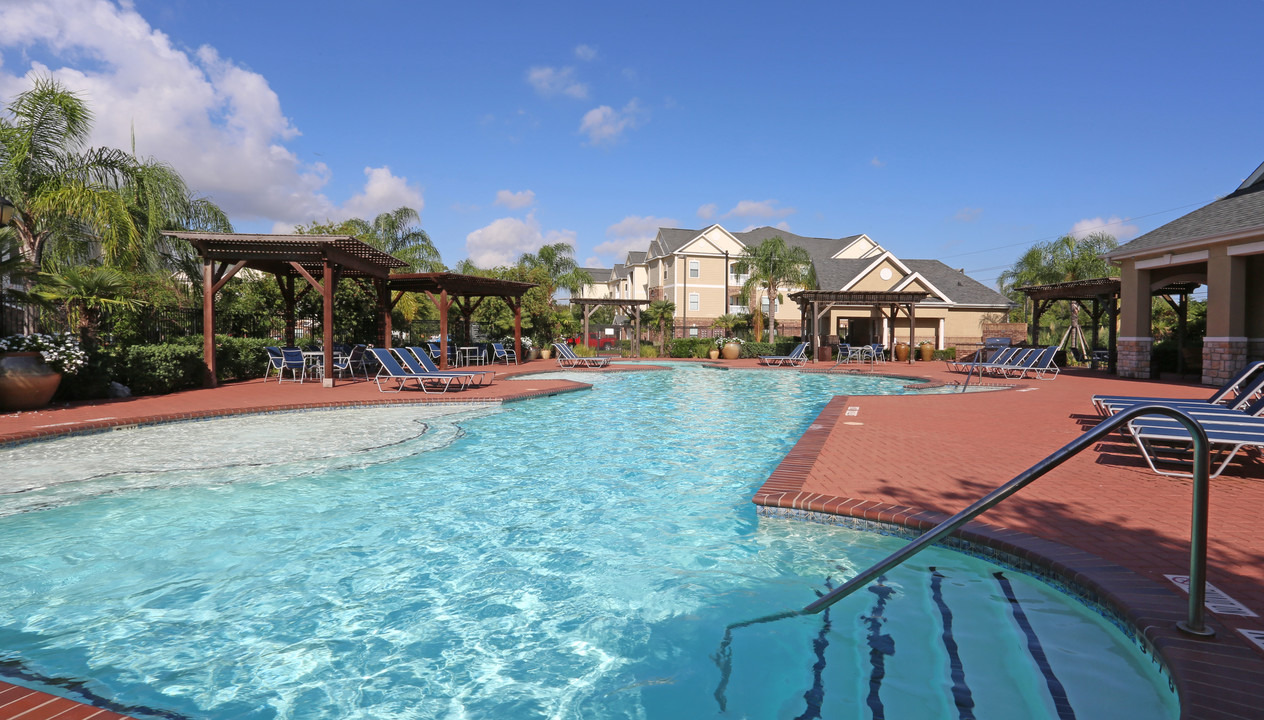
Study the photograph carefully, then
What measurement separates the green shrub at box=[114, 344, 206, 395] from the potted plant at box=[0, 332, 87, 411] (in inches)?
52.7

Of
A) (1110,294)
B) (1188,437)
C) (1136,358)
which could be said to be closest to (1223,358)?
(1136,358)

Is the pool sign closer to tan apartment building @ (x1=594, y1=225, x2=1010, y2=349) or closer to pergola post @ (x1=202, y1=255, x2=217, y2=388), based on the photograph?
pergola post @ (x1=202, y1=255, x2=217, y2=388)

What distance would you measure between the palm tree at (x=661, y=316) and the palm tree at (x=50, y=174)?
81.5 feet

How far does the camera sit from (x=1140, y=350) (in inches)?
665

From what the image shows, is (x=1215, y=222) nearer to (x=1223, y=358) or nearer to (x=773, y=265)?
(x=1223, y=358)

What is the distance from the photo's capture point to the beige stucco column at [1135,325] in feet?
55.3

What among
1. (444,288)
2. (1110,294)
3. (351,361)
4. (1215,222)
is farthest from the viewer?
(1110,294)

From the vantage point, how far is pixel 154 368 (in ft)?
42.5

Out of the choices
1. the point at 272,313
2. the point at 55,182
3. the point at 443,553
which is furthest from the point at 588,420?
the point at 272,313

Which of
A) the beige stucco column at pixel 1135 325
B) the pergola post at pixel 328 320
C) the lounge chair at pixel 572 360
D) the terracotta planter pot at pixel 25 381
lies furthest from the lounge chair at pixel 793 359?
the terracotta planter pot at pixel 25 381

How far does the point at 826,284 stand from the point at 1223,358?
75.0ft

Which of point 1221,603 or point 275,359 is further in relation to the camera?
point 275,359

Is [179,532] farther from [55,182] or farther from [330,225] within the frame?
[330,225]

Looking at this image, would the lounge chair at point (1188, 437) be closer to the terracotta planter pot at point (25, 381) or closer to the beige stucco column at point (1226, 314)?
the beige stucco column at point (1226, 314)
